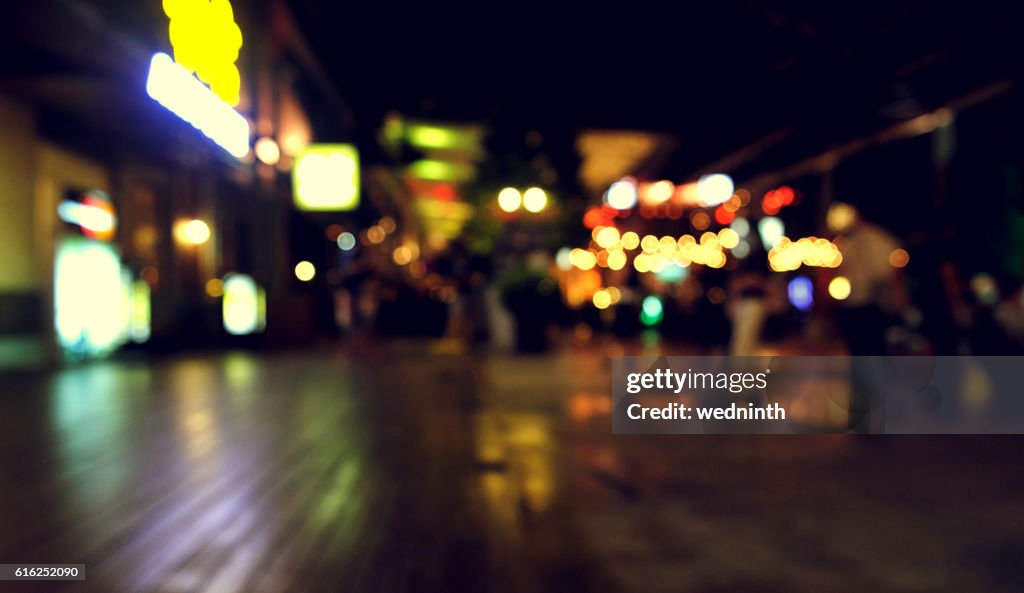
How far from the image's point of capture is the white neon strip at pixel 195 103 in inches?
267

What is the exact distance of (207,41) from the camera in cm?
829

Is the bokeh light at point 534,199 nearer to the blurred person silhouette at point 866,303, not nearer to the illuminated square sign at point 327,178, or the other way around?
the illuminated square sign at point 327,178

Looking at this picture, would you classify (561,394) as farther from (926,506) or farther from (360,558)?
(360,558)

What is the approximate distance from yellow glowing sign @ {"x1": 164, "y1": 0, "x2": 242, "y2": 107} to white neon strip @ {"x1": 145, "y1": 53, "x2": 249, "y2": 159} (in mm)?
214

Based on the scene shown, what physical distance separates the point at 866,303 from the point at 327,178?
11.7 m

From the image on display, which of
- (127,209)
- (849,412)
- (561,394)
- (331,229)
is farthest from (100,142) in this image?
(849,412)

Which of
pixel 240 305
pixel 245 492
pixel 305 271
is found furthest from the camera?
pixel 305 271

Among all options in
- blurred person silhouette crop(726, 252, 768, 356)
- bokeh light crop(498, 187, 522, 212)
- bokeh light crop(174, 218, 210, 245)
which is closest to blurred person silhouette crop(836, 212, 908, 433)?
blurred person silhouette crop(726, 252, 768, 356)

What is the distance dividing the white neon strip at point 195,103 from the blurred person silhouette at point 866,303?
6.04 meters

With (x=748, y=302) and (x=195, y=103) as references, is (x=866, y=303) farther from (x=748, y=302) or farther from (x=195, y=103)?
(x=195, y=103)

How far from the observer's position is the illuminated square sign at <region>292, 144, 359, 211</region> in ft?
52.8

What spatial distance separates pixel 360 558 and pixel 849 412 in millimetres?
4729

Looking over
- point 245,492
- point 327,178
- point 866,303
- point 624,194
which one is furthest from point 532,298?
point 245,492

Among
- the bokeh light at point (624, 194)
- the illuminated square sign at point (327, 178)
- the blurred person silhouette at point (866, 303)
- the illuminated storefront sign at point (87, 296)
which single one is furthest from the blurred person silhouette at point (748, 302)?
the illuminated storefront sign at point (87, 296)
